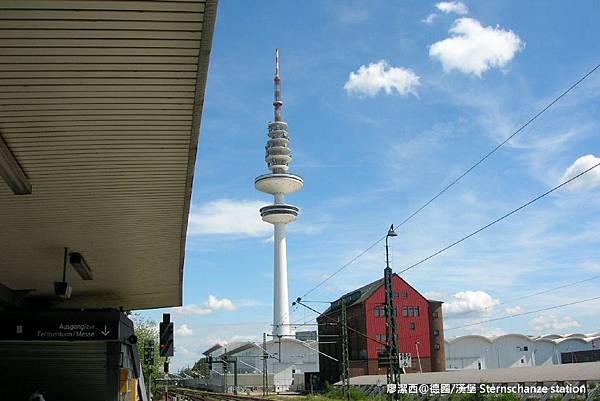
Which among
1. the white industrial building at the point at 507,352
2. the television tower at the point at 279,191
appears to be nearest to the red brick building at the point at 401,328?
the white industrial building at the point at 507,352

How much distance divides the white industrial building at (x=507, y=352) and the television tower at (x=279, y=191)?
121ft

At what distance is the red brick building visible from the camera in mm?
76062

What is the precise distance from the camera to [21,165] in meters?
8.69

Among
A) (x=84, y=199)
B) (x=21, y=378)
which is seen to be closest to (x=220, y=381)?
(x=21, y=378)

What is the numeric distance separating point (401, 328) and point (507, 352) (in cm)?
2527

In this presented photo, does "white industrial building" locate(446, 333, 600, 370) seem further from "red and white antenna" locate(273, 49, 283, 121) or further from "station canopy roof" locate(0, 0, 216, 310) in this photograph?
"station canopy roof" locate(0, 0, 216, 310)

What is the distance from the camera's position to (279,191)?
12531 centimetres

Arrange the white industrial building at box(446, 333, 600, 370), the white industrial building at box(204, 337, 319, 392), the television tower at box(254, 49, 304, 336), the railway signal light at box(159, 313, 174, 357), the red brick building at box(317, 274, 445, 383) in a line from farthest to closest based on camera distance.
Result: the television tower at box(254, 49, 304, 336) < the white industrial building at box(204, 337, 319, 392) < the white industrial building at box(446, 333, 600, 370) < the red brick building at box(317, 274, 445, 383) < the railway signal light at box(159, 313, 174, 357)

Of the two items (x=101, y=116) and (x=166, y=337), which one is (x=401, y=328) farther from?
(x=101, y=116)

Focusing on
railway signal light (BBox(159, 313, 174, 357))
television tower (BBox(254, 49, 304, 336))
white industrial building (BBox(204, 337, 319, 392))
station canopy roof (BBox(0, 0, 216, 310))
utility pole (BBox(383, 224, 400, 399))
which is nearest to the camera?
station canopy roof (BBox(0, 0, 216, 310))

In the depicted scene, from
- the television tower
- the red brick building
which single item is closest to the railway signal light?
the red brick building

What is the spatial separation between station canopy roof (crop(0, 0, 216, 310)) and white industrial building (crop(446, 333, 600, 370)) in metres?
83.6

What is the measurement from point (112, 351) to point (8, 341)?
97.7 inches

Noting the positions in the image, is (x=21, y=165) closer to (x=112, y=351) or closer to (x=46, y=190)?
(x=46, y=190)
